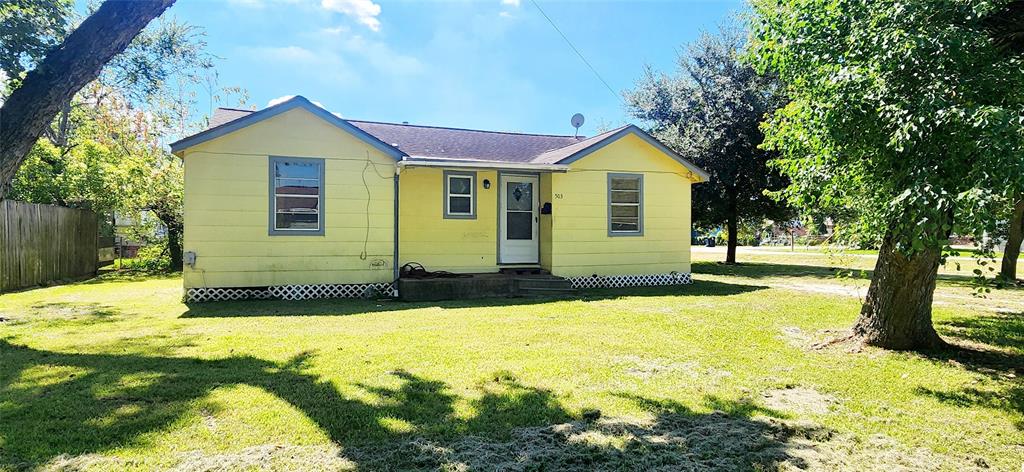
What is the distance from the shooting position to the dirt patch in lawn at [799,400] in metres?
3.60

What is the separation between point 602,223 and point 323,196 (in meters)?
5.88

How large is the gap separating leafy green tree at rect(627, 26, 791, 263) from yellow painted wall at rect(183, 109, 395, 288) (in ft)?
37.4

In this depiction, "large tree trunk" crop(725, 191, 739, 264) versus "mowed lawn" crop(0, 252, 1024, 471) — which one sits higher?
"large tree trunk" crop(725, 191, 739, 264)

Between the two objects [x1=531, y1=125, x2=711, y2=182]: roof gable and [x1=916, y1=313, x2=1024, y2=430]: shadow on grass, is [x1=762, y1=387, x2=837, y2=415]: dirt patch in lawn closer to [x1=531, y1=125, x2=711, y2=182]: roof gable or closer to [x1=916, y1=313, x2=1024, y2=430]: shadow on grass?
[x1=916, y1=313, x2=1024, y2=430]: shadow on grass

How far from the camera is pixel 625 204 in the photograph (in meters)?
11.6

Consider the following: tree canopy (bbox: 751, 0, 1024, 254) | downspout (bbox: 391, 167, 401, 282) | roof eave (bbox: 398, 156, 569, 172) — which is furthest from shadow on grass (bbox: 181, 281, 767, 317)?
tree canopy (bbox: 751, 0, 1024, 254)

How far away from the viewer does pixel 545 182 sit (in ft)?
36.9

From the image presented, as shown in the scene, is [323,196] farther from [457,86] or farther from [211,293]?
[457,86]

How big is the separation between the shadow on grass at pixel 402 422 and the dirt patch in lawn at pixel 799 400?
24cm

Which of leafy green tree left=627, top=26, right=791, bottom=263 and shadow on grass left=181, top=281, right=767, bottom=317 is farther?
leafy green tree left=627, top=26, right=791, bottom=263

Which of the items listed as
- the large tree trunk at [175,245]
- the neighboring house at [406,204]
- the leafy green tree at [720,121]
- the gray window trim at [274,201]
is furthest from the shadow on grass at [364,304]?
the large tree trunk at [175,245]

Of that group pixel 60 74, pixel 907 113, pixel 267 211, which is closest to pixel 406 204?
pixel 267 211

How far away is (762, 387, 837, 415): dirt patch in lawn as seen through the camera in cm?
360

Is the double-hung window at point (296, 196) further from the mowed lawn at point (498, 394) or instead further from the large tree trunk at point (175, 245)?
the large tree trunk at point (175, 245)
